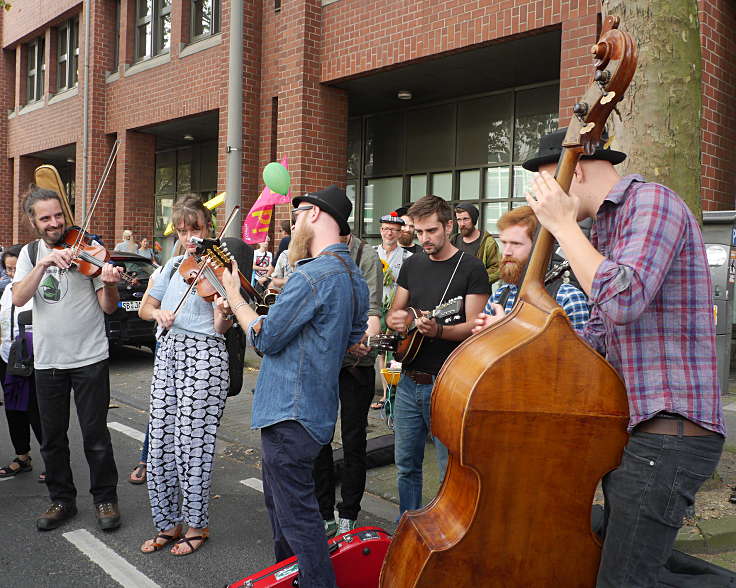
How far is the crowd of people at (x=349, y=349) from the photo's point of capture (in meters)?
1.76

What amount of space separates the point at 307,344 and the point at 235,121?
746 cm

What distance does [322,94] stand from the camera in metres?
10.4

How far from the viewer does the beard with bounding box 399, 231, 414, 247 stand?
7.11 metres

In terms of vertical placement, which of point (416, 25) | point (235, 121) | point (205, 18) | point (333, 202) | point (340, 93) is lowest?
point (333, 202)

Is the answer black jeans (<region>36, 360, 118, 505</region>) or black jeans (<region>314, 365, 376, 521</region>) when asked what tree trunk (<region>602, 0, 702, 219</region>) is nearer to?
black jeans (<region>314, 365, 376, 521</region>)

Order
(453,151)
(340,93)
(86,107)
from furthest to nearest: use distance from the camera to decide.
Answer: (86,107) < (453,151) < (340,93)

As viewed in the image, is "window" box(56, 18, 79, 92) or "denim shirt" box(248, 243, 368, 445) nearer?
"denim shirt" box(248, 243, 368, 445)

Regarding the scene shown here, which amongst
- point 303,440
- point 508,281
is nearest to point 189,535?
point 303,440

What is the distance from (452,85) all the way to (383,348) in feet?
26.4

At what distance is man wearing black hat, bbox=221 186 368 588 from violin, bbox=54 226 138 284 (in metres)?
1.55

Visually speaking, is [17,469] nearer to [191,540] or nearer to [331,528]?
[191,540]

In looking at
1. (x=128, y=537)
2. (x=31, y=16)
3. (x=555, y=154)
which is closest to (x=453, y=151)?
(x=128, y=537)

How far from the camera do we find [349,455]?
3.90 meters

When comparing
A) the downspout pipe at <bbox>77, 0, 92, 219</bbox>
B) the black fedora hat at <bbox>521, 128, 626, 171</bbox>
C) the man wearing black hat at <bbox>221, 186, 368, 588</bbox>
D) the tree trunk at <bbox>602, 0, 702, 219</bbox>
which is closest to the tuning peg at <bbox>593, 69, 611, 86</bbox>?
the black fedora hat at <bbox>521, 128, 626, 171</bbox>
